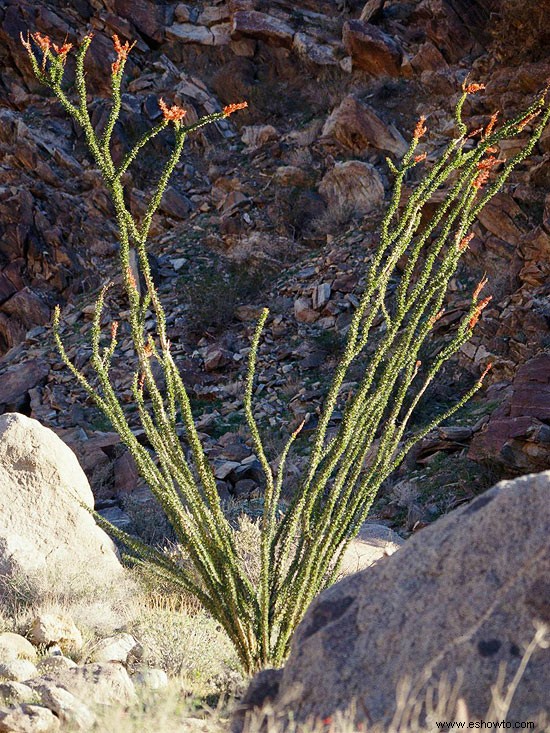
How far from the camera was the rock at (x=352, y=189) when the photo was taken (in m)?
17.0

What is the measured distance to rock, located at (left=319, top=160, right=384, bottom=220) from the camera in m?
17.0

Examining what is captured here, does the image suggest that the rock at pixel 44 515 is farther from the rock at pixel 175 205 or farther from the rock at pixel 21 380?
the rock at pixel 175 205

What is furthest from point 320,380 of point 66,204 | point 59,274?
point 66,204

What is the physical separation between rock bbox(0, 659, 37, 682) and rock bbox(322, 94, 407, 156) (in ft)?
49.2

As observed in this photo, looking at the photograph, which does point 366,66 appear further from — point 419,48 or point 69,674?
point 69,674

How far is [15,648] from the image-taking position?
4.82m

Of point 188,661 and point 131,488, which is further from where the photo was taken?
point 131,488

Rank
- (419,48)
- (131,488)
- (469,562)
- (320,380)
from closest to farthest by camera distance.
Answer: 1. (469,562)
2. (131,488)
3. (320,380)
4. (419,48)

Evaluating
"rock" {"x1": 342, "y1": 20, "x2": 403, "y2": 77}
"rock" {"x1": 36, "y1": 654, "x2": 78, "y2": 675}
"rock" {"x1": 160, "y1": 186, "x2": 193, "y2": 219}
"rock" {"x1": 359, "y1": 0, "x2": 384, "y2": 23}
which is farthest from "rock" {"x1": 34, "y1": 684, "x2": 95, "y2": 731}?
"rock" {"x1": 359, "y1": 0, "x2": 384, "y2": 23}

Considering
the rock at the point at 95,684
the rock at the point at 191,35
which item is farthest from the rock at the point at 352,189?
the rock at the point at 95,684

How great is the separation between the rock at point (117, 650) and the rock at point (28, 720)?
1.52m

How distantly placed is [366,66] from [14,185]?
8.69 m

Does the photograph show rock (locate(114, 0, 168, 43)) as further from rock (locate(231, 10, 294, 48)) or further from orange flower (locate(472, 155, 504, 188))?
orange flower (locate(472, 155, 504, 188))

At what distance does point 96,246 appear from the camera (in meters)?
19.0
